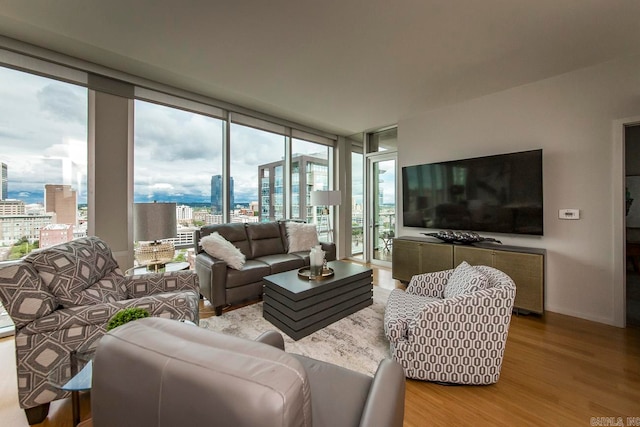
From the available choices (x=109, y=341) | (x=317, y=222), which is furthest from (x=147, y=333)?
(x=317, y=222)

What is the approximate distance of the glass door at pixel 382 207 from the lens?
15.6ft

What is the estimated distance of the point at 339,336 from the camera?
90.2 inches

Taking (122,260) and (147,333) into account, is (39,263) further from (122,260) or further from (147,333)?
(122,260)

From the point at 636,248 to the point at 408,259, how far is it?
2.23 metres

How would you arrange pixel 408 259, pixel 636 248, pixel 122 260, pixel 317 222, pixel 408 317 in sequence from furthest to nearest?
1. pixel 317 222
2. pixel 408 259
3. pixel 122 260
4. pixel 636 248
5. pixel 408 317

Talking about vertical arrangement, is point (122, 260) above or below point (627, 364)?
above

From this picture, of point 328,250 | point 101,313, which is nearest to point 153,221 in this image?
point 101,313

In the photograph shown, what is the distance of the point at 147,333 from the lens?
0.60 meters

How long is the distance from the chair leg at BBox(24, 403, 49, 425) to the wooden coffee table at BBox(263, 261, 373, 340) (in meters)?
1.53

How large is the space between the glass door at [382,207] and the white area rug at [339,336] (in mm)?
2100

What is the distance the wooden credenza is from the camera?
8.73 ft

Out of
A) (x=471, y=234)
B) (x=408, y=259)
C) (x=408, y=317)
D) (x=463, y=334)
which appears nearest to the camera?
(x=463, y=334)

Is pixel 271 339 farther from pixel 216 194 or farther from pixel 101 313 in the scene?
pixel 216 194

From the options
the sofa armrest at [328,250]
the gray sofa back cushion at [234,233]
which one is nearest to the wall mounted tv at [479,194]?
the sofa armrest at [328,250]
